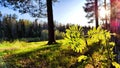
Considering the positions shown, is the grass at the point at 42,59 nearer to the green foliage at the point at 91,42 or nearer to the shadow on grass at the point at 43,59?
the shadow on grass at the point at 43,59

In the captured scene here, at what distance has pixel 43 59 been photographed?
1309 centimetres

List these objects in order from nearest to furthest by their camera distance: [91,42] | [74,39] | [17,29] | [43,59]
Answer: [74,39], [91,42], [43,59], [17,29]

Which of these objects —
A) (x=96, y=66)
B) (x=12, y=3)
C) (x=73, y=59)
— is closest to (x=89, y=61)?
(x=96, y=66)

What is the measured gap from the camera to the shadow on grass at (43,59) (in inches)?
485

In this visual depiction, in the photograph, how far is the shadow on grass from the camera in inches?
485

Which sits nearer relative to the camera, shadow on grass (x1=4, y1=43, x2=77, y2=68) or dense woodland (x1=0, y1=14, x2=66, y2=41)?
shadow on grass (x1=4, y1=43, x2=77, y2=68)

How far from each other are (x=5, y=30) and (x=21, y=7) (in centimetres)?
7591

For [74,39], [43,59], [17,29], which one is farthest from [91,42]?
[17,29]

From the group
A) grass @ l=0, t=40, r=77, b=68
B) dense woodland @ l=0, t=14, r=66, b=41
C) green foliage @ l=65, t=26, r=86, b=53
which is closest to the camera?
green foliage @ l=65, t=26, r=86, b=53

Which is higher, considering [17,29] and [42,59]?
[42,59]

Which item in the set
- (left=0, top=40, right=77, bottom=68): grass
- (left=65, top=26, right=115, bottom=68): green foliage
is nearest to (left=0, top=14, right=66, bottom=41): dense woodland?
(left=0, top=40, right=77, bottom=68): grass

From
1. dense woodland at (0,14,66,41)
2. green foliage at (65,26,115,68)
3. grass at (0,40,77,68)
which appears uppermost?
green foliage at (65,26,115,68)

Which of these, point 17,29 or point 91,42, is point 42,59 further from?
point 17,29

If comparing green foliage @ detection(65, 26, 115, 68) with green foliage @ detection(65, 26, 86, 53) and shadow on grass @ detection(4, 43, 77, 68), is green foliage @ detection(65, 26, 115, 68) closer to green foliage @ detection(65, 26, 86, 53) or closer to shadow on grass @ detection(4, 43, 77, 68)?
green foliage @ detection(65, 26, 86, 53)
